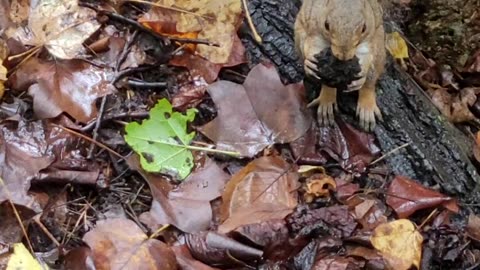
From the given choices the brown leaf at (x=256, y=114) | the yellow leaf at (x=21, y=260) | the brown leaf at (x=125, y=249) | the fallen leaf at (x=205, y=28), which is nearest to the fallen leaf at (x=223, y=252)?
the brown leaf at (x=125, y=249)

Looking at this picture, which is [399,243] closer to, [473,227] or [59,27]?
[473,227]

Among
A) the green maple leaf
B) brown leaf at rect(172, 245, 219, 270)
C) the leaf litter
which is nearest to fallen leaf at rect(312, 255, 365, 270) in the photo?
the leaf litter

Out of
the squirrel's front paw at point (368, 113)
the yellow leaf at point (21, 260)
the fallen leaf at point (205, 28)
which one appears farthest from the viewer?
the fallen leaf at point (205, 28)

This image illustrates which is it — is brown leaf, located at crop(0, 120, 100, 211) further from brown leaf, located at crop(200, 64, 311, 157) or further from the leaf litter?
brown leaf, located at crop(200, 64, 311, 157)

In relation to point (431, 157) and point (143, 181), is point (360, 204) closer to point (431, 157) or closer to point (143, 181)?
point (431, 157)

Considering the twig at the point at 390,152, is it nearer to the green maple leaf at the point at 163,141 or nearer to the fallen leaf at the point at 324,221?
the fallen leaf at the point at 324,221

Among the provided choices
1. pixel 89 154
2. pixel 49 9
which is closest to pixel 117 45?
pixel 49 9
